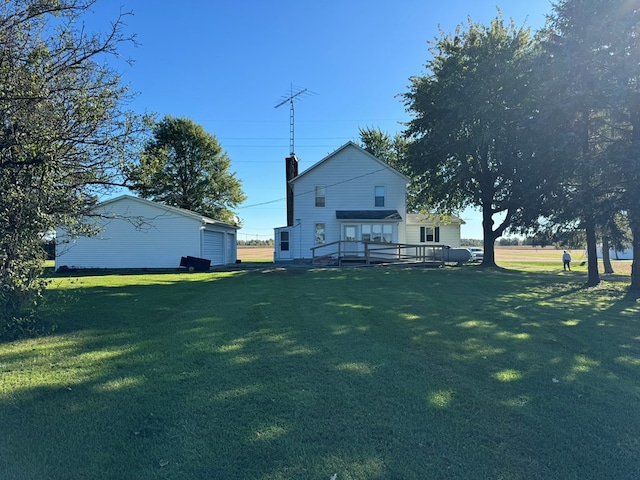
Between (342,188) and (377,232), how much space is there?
3796mm

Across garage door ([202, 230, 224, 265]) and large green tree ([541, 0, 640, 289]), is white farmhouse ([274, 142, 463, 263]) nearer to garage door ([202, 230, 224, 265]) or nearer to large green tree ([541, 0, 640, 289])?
garage door ([202, 230, 224, 265])

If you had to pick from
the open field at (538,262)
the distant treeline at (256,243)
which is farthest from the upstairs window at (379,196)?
the distant treeline at (256,243)

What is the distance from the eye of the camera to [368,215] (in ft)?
88.1

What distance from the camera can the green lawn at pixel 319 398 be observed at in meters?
3.08

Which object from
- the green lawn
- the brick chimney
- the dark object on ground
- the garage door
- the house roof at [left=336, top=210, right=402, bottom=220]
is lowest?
the green lawn

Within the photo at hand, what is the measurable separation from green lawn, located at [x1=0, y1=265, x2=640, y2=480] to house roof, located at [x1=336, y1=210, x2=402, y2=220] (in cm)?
1863

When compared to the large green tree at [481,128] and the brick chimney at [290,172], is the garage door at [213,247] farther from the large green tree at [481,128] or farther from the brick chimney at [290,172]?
the large green tree at [481,128]

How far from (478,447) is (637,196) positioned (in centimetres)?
1220

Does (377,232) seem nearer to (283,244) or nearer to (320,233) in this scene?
(320,233)

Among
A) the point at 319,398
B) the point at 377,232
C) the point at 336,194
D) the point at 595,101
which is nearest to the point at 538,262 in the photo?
the point at 377,232

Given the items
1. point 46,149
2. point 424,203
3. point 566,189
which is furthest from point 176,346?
point 424,203

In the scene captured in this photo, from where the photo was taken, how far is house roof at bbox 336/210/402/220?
26484 mm

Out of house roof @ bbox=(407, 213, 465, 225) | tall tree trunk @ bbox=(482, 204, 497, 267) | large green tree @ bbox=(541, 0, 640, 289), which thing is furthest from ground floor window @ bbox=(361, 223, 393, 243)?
→ large green tree @ bbox=(541, 0, 640, 289)

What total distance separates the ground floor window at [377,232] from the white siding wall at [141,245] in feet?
33.8
